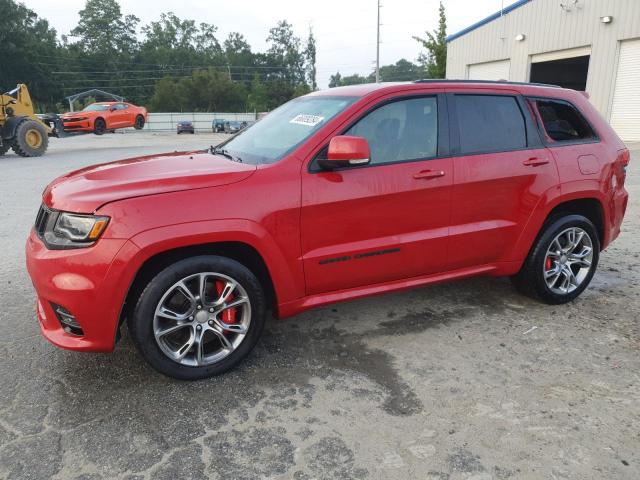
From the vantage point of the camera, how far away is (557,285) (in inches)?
163

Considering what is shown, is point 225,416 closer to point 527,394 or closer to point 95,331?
point 95,331

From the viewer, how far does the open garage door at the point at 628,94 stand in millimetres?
17625

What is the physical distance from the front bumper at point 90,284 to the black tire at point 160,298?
13cm

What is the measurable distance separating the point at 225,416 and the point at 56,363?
4.30 feet

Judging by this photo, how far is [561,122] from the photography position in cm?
406

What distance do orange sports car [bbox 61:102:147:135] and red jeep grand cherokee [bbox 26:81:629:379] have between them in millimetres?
22715

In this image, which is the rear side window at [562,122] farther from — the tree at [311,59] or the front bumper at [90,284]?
the tree at [311,59]

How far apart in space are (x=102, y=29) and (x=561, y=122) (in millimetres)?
96497

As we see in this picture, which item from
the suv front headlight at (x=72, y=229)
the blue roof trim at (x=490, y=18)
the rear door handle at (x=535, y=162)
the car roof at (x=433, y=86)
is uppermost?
the blue roof trim at (x=490, y=18)

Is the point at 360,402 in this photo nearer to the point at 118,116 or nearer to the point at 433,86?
the point at 433,86

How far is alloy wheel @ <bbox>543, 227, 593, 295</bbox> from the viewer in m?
4.06

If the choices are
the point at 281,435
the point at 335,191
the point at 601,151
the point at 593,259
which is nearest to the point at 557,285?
the point at 593,259

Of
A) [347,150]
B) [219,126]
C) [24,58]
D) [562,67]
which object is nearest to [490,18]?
[562,67]

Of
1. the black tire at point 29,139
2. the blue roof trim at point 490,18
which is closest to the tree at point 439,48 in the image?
the blue roof trim at point 490,18
